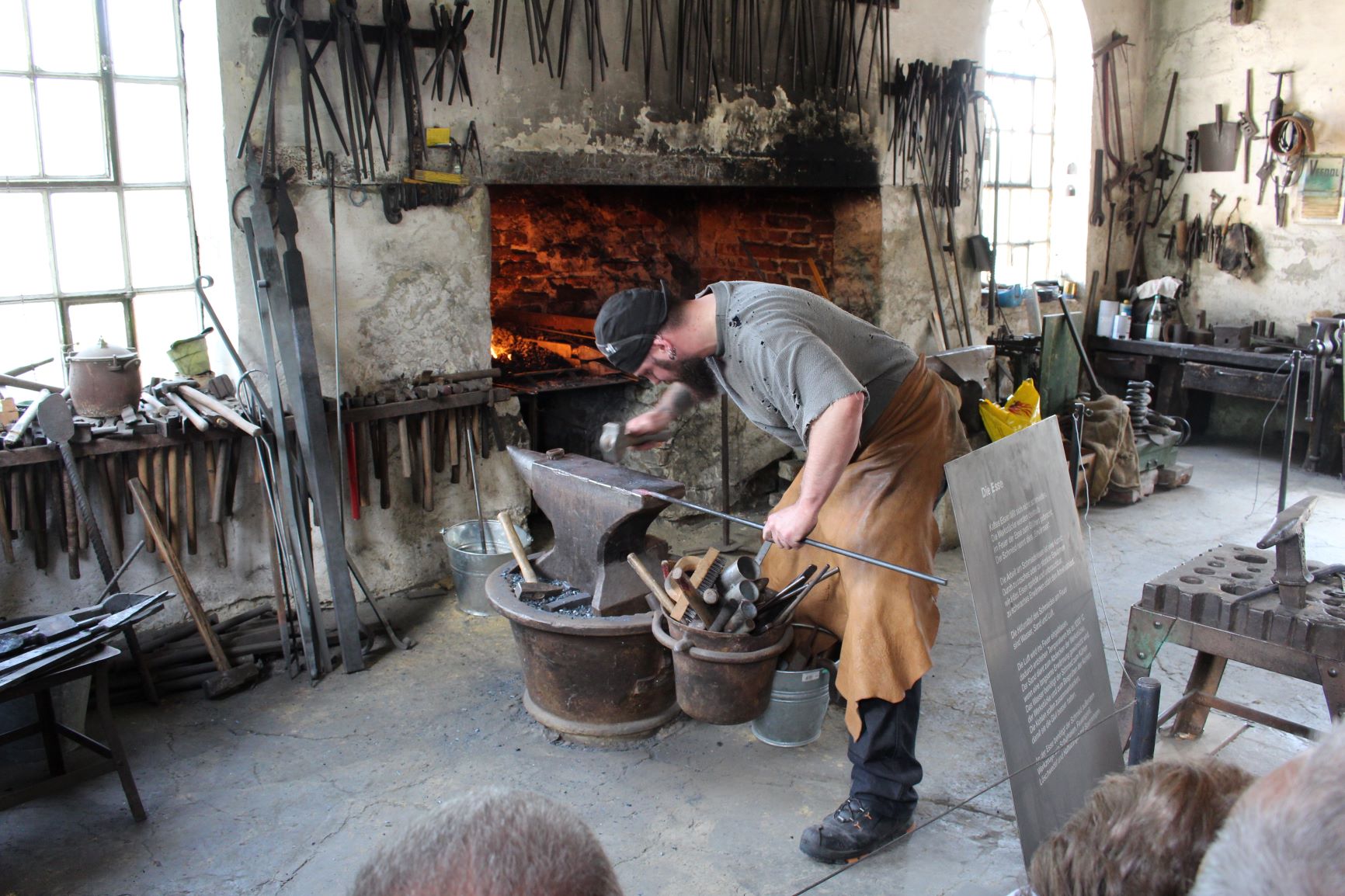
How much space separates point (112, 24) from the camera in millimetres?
4141

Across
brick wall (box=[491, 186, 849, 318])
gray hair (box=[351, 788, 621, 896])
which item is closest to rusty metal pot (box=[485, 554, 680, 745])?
gray hair (box=[351, 788, 621, 896])

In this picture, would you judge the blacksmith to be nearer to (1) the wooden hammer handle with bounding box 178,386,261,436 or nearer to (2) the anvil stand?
(2) the anvil stand

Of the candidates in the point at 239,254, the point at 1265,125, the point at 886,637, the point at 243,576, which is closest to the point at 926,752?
the point at 886,637

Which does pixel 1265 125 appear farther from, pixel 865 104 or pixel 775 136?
pixel 775 136

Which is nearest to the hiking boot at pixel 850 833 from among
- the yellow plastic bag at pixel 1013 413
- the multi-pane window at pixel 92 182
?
the yellow plastic bag at pixel 1013 413

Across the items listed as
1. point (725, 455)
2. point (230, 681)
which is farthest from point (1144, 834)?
point (725, 455)

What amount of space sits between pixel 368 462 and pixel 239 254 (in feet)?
3.55

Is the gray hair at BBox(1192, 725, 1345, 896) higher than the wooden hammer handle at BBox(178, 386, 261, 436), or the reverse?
the gray hair at BBox(1192, 725, 1345, 896)

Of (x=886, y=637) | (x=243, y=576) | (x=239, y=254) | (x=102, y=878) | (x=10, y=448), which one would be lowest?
(x=102, y=878)

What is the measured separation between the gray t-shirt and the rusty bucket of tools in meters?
0.64

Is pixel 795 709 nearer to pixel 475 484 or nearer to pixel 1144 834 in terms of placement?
pixel 475 484

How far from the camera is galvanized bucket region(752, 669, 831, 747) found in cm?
345

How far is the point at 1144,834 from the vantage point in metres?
1.00

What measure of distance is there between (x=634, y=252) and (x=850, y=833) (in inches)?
178
